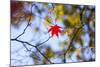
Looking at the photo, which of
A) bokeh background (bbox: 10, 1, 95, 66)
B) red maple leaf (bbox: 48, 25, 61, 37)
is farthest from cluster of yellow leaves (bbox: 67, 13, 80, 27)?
red maple leaf (bbox: 48, 25, 61, 37)

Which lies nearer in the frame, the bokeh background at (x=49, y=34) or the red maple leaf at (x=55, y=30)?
the bokeh background at (x=49, y=34)

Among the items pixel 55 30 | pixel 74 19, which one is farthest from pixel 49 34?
pixel 74 19

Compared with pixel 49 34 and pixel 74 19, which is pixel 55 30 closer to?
pixel 49 34

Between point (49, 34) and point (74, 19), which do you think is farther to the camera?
point (74, 19)

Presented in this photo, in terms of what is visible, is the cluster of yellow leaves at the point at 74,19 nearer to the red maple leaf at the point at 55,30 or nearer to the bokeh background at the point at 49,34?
the bokeh background at the point at 49,34

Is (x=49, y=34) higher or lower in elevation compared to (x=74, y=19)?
lower

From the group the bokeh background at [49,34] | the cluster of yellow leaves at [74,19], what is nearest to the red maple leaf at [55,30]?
the bokeh background at [49,34]
